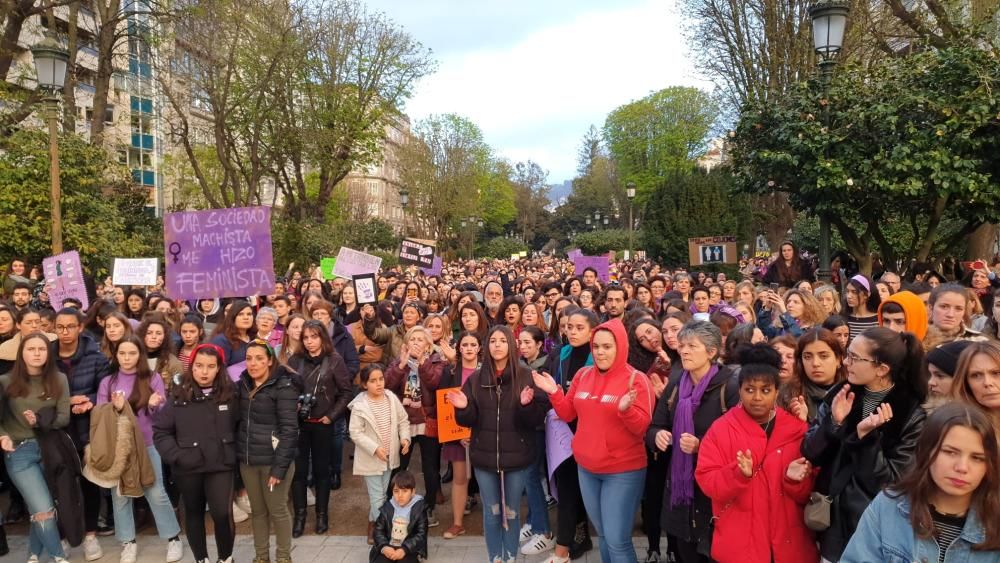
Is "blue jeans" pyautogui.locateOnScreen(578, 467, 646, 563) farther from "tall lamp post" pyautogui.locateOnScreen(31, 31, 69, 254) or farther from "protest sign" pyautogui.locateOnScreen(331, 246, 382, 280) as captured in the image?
"tall lamp post" pyautogui.locateOnScreen(31, 31, 69, 254)

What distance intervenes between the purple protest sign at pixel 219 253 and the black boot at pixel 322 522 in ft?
12.1

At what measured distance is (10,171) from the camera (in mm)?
12992

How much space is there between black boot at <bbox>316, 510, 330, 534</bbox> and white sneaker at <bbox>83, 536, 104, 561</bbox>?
1717 millimetres

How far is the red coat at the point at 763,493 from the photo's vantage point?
133 inches

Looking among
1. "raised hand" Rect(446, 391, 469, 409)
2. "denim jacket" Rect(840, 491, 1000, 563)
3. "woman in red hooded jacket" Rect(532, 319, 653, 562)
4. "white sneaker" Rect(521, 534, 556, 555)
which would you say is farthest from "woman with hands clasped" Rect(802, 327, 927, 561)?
"white sneaker" Rect(521, 534, 556, 555)

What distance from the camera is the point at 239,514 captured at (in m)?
6.08

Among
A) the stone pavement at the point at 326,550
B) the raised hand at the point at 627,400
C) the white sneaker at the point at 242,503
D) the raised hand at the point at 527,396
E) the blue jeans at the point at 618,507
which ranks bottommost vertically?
the stone pavement at the point at 326,550

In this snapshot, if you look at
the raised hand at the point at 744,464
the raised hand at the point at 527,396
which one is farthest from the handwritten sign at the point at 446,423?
the raised hand at the point at 744,464

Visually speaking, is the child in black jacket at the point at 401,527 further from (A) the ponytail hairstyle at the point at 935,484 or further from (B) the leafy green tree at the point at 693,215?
(B) the leafy green tree at the point at 693,215

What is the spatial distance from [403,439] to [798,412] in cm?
317

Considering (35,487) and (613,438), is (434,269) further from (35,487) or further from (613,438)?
(613,438)

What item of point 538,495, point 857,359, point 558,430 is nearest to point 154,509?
point 538,495

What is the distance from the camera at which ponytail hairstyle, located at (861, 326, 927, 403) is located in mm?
3020

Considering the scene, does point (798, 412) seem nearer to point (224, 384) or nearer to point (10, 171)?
point (224, 384)
